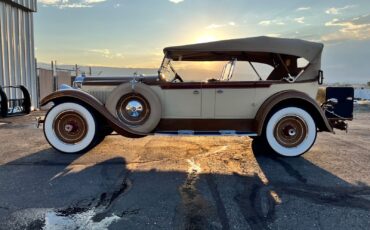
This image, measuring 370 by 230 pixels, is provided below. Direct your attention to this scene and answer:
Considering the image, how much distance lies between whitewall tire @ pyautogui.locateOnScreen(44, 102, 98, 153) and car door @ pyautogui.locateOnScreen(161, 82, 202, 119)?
133 cm

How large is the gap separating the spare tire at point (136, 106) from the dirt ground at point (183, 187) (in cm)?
55

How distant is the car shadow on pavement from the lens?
292 centimetres

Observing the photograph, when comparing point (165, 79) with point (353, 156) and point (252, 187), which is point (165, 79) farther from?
point (353, 156)

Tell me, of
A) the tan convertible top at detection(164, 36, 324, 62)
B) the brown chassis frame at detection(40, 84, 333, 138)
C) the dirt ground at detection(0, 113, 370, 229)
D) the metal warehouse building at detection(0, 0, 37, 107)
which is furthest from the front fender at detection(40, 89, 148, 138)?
the metal warehouse building at detection(0, 0, 37, 107)

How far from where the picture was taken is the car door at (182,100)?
560 cm

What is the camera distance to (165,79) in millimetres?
5680

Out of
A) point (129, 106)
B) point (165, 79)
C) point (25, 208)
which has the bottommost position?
point (25, 208)

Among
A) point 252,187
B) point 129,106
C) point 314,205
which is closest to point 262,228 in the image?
point 314,205

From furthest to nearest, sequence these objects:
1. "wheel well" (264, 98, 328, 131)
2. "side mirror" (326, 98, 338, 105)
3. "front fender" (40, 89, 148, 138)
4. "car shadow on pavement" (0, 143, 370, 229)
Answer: "side mirror" (326, 98, 338, 105) < "wheel well" (264, 98, 328, 131) < "front fender" (40, 89, 148, 138) < "car shadow on pavement" (0, 143, 370, 229)

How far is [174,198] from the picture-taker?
3.51 meters

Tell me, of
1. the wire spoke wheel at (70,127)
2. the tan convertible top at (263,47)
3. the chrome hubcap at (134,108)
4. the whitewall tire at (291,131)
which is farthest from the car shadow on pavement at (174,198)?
the tan convertible top at (263,47)

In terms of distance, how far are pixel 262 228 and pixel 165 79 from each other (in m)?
3.47

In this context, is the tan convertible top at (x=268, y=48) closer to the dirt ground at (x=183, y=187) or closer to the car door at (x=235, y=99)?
the car door at (x=235, y=99)

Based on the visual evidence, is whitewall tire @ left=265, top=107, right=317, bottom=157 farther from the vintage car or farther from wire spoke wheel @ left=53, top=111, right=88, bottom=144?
wire spoke wheel @ left=53, top=111, right=88, bottom=144
